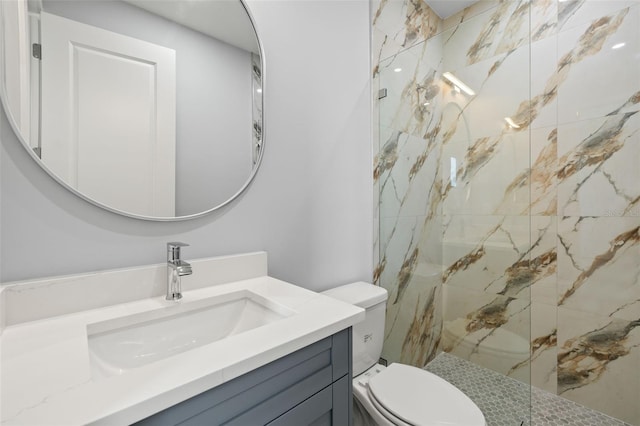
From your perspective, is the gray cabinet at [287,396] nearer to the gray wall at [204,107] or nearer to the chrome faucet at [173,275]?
the chrome faucet at [173,275]

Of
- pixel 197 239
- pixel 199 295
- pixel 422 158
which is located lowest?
pixel 199 295

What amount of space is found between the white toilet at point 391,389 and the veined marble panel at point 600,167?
130 cm

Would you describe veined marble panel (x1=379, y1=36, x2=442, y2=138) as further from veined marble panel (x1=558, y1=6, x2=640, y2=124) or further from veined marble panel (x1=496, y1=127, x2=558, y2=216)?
veined marble panel (x1=558, y1=6, x2=640, y2=124)

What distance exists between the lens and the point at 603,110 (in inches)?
62.9

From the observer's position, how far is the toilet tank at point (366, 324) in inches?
49.5

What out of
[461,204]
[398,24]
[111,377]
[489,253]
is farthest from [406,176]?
[111,377]

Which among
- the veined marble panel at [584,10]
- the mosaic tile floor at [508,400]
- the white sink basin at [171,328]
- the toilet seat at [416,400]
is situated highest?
the veined marble panel at [584,10]

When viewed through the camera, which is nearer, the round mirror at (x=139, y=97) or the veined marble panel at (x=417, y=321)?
the round mirror at (x=139, y=97)

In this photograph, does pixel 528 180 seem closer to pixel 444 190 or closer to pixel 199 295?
pixel 444 190

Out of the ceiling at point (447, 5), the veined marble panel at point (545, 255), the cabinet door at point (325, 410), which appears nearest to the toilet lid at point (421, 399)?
the cabinet door at point (325, 410)

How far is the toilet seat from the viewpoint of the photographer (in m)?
0.97

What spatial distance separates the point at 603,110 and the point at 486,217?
90 cm

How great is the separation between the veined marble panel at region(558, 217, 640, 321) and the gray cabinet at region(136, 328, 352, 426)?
5.42 ft

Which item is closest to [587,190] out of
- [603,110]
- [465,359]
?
[603,110]
